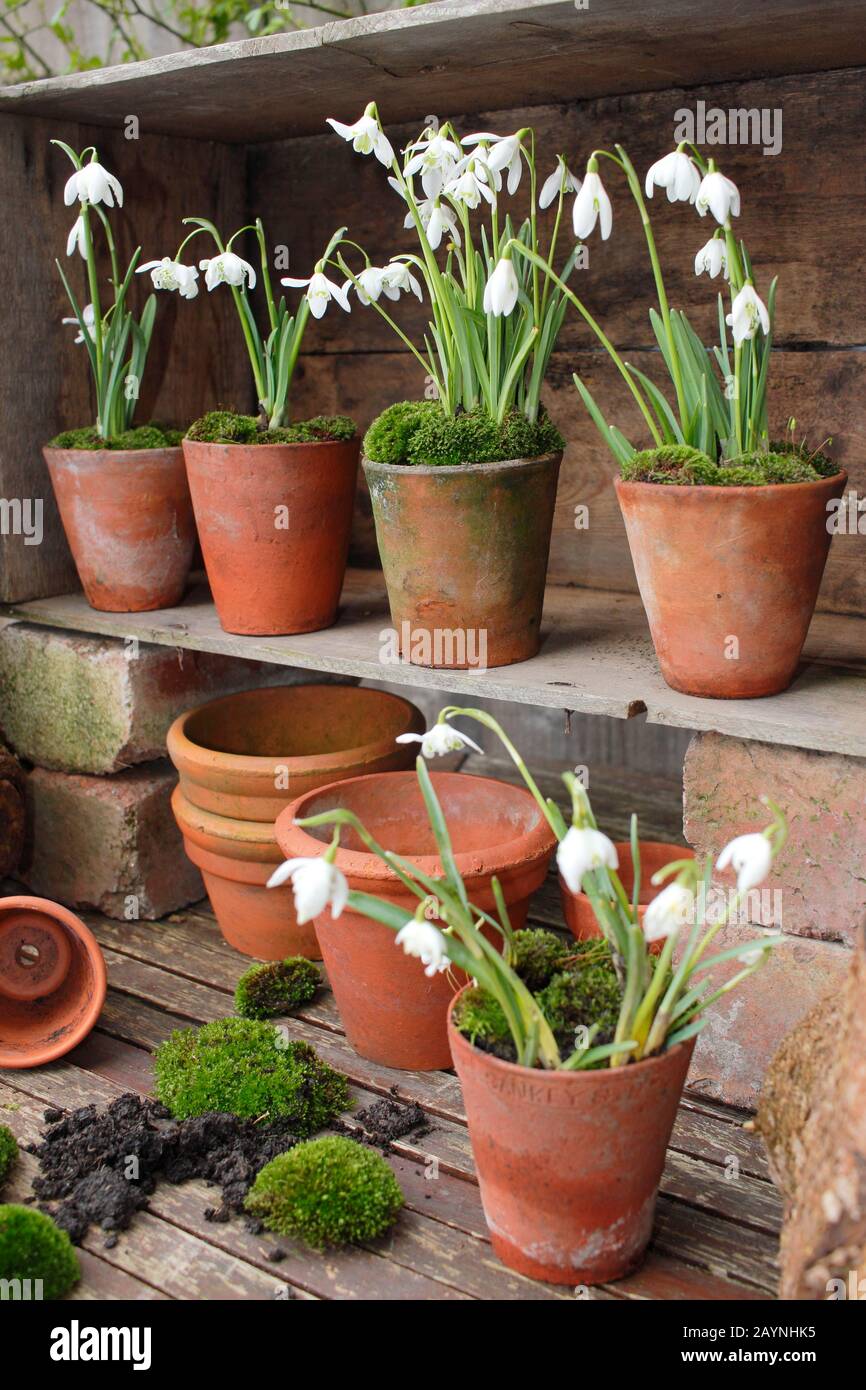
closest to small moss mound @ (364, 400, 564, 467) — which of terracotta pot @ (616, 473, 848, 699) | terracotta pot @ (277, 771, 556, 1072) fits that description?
terracotta pot @ (616, 473, 848, 699)

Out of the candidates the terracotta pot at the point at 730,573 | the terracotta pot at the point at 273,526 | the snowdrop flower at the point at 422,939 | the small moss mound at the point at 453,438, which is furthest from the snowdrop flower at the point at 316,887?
the terracotta pot at the point at 273,526

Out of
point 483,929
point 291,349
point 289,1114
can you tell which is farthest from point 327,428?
point 289,1114

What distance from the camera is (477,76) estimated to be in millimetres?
2254

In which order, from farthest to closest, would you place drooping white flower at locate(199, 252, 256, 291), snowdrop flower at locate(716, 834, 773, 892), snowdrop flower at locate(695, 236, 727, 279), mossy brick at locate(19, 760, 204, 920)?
mossy brick at locate(19, 760, 204, 920) < drooping white flower at locate(199, 252, 256, 291) < snowdrop flower at locate(695, 236, 727, 279) < snowdrop flower at locate(716, 834, 773, 892)

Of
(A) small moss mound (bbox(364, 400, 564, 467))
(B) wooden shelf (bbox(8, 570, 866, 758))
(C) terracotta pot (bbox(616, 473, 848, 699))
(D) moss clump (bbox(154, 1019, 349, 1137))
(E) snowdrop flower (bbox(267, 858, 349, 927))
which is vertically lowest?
(D) moss clump (bbox(154, 1019, 349, 1137))

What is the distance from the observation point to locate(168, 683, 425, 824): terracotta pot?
2379 millimetres

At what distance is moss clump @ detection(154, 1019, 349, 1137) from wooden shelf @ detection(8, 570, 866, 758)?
2.06 feet

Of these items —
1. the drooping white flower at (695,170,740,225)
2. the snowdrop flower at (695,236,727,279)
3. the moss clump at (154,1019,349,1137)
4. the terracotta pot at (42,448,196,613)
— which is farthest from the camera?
the terracotta pot at (42,448,196,613)

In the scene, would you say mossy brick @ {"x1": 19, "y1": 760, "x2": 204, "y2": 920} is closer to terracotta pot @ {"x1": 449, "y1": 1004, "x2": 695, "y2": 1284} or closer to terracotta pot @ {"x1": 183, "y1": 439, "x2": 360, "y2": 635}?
terracotta pot @ {"x1": 183, "y1": 439, "x2": 360, "y2": 635}

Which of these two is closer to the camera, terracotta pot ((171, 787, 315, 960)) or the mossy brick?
terracotta pot ((171, 787, 315, 960))

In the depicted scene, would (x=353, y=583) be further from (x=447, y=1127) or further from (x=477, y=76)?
(x=447, y=1127)

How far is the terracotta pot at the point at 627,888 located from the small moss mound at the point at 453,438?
28.9 inches

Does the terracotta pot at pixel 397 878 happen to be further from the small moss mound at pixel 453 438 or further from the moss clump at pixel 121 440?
the moss clump at pixel 121 440

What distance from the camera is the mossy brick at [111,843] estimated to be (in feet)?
8.68
